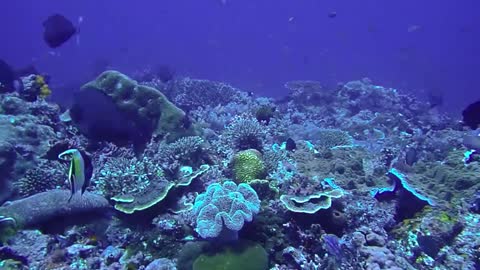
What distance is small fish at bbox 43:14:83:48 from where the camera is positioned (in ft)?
37.6

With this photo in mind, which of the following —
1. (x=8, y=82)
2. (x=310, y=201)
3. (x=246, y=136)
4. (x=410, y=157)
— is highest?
(x=410, y=157)

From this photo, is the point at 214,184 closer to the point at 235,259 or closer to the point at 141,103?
the point at 235,259

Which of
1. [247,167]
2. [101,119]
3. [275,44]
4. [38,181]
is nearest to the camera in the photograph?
[38,181]

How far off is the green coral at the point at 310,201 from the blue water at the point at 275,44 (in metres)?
21.9

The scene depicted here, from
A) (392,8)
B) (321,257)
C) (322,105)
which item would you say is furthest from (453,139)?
(392,8)

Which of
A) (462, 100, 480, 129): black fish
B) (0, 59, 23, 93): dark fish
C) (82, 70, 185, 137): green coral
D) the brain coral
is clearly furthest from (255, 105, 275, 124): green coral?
(0, 59, 23, 93): dark fish

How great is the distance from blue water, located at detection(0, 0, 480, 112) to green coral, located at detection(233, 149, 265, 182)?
20110 millimetres

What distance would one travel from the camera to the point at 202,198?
636 centimetres

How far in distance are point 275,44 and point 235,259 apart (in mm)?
105888

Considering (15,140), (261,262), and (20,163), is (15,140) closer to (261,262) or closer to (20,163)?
(20,163)

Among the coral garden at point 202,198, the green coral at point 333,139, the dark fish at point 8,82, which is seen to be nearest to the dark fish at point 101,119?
the coral garden at point 202,198

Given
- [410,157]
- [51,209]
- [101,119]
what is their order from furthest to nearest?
[410,157], [101,119], [51,209]

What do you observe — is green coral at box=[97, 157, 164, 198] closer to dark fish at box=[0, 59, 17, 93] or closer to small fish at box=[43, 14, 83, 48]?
small fish at box=[43, 14, 83, 48]

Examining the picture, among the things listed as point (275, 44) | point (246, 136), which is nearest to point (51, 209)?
point (246, 136)
